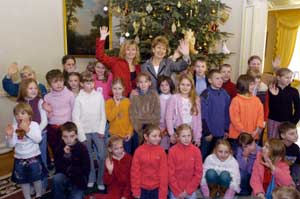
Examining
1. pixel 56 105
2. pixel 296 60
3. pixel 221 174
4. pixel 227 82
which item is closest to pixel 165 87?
pixel 227 82

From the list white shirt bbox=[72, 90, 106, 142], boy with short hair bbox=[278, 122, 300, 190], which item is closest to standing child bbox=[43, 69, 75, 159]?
white shirt bbox=[72, 90, 106, 142]

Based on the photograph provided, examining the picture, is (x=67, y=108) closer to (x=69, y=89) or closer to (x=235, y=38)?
(x=69, y=89)

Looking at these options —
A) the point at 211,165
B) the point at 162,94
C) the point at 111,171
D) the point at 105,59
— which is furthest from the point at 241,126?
the point at 105,59

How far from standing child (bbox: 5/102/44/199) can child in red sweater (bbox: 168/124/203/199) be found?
4.29 ft

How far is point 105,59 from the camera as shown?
3619 mm

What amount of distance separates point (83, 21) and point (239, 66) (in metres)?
3.29

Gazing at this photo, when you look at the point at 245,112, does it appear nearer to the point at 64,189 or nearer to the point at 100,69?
the point at 100,69

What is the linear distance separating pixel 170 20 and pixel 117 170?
8.01 feet

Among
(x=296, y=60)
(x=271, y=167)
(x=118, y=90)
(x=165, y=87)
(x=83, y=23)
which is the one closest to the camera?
(x=271, y=167)

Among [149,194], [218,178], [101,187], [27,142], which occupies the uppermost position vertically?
[27,142]

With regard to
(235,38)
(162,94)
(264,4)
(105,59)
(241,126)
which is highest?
(264,4)

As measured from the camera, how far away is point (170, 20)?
4301 millimetres

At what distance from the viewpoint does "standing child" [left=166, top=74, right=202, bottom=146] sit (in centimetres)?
316

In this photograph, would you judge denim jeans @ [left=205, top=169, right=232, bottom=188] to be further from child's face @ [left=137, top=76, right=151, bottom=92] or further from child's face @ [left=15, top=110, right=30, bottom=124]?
child's face @ [left=15, top=110, right=30, bottom=124]
